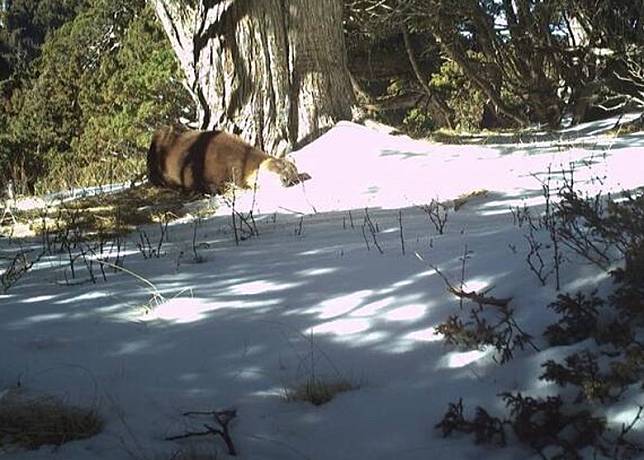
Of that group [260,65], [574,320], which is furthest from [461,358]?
[260,65]

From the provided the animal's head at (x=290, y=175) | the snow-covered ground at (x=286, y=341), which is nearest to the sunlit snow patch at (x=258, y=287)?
the snow-covered ground at (x=286, y=341)

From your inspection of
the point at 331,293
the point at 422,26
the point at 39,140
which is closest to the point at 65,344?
the point at 331,293

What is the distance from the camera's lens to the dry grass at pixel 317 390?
7.32 ft

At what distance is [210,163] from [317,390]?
5.22 metres

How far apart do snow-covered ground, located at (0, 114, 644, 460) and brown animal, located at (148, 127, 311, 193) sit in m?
2.47

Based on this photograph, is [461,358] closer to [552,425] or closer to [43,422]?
→ [552,425]

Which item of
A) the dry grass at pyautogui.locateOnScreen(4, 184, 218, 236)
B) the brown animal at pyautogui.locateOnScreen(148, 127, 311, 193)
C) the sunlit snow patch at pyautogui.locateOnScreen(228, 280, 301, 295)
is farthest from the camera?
the brown animal at pyautogui.locateOnScreen(148, 127, 311, 193)

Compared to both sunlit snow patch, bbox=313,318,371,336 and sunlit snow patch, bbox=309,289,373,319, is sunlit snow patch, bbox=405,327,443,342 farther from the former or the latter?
sunlit snow patch, bbox=309,289,373,319

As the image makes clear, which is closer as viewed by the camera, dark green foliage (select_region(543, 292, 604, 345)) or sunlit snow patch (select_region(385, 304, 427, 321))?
Result: dark green foliage (select_region(543, 292, 604, 345))

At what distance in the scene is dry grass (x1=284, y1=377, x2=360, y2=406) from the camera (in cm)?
223

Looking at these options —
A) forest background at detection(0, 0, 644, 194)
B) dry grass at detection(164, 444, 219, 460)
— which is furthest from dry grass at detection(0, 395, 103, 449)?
forest background at detection(0, 0, 644, 194)

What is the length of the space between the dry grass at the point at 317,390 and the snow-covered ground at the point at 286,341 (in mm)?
30

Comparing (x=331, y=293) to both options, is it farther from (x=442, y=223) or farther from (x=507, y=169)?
(x=507, y=169)

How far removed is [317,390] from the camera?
224 cm
